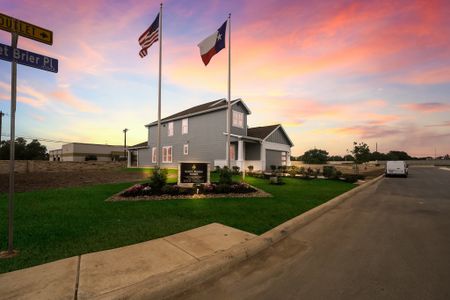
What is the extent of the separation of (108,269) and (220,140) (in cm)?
2236

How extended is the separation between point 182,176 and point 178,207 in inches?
143

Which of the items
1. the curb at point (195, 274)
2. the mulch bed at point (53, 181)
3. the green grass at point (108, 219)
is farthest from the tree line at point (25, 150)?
the curb at point (195, 274)

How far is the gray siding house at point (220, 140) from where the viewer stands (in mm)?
25672

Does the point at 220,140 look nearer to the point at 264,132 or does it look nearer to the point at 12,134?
the point at 264,132

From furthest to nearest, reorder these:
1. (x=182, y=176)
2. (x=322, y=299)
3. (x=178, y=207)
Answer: (x=182, y=176) → (x=178, y=207) → (x=322, y=299)

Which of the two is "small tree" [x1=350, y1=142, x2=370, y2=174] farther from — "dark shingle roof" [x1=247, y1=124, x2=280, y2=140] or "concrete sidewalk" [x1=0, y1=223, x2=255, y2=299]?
"concrete sidewalk" [x1=0, y1=223, x2=255, y2=299]

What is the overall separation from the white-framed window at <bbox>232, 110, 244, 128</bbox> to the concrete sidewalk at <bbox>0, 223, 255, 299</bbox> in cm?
2166

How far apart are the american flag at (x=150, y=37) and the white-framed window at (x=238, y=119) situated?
44.6 ft

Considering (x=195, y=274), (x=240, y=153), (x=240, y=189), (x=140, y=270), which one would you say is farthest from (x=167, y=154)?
(x=195, y=274)

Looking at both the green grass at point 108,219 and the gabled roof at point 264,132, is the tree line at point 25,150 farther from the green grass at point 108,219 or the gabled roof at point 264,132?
the green grass at point 108,219

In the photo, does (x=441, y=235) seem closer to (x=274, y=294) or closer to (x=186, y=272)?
(x=274, y=294)

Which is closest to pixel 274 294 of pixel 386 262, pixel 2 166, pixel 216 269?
pixel 216 269

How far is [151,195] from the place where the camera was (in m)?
10.2

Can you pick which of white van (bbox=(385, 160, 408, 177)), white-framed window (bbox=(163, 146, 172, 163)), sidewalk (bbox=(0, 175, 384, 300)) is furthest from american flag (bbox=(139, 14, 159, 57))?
white van (bbox=(385, 160, 408, 177))
